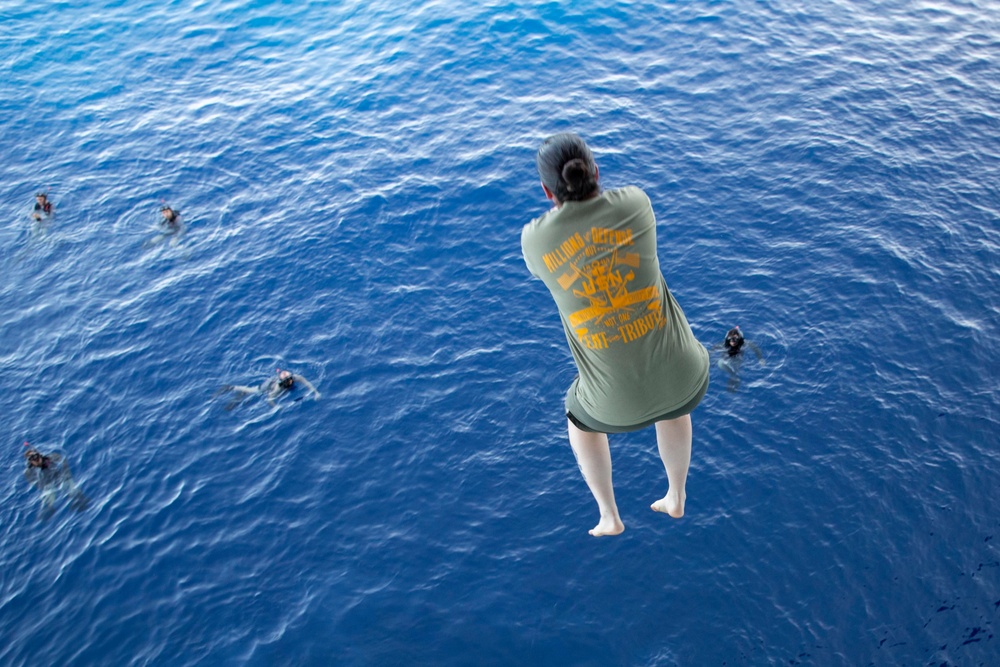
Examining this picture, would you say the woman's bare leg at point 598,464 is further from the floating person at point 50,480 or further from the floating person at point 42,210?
the floating person at point 42,210

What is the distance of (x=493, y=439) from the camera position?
2062 centimetres

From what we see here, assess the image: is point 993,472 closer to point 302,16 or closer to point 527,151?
point 527,151

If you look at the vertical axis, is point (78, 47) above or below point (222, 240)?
above

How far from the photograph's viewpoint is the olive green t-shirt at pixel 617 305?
5.73m

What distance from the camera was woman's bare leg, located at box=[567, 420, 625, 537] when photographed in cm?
736

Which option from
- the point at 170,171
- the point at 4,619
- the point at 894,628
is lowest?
the point at 894,628

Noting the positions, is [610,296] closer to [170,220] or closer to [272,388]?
[272,388]

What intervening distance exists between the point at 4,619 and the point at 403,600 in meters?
8.52

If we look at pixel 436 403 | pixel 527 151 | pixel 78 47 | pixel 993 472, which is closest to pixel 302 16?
pixel 78 47

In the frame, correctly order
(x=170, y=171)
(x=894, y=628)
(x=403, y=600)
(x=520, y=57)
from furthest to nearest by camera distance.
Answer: (x=520, y=57) < (x=170, y=171) < (x=403, y=600) < (x=894, y=628)

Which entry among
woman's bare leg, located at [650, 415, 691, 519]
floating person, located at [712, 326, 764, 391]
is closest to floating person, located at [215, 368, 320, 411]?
floating person, located at [712, 326, 764, 391]

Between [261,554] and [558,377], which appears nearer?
[261,554]

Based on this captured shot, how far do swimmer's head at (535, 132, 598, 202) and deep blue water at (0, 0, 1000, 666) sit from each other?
511 inches

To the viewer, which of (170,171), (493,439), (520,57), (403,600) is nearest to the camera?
(403,600)
